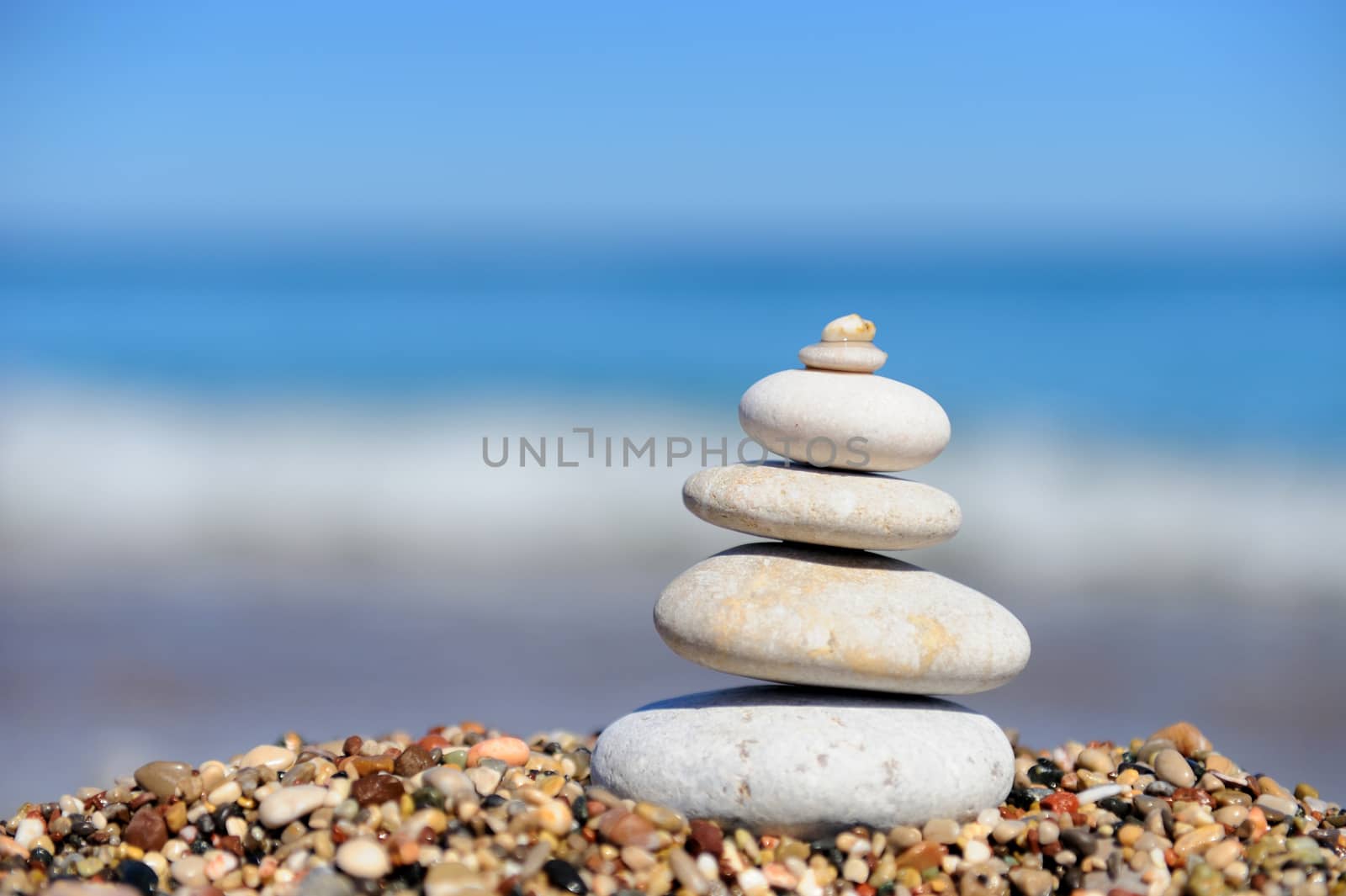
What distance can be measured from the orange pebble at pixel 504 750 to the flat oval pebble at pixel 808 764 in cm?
70

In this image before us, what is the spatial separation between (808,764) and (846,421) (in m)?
1.41

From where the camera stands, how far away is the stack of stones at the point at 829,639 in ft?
14.8

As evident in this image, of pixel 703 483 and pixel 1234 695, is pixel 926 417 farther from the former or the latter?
pixel 1234 695

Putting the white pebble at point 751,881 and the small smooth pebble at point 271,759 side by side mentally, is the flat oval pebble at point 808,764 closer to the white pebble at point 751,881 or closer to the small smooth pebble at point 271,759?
the white pebble at point 751,881

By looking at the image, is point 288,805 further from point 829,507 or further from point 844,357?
point 844,357

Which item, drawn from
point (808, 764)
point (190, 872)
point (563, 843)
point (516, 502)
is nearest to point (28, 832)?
point (190, 872)

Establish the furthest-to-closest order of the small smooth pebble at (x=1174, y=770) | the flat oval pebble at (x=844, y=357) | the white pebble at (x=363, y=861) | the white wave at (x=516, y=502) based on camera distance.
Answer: the white wave at (x=516, y=502), the small smooth pebble at (x=1174, y=770), the flat oval pebble at (x=844, y=357), the white pebble at (x=363, y=861)

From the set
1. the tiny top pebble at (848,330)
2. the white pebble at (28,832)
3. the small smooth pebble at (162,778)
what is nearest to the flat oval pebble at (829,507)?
the tiny top pebble at (848,330)

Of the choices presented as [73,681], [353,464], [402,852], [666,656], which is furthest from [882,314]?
[402,852]

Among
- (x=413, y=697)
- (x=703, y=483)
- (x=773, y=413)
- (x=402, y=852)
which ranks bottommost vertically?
(x=413, y=697)

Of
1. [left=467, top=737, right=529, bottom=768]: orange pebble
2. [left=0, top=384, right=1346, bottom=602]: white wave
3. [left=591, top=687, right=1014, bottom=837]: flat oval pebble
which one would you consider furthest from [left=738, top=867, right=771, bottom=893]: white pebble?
[left=0, top=384, right=1346, bottom=602]: white wave

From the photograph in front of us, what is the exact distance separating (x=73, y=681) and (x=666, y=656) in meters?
4.10

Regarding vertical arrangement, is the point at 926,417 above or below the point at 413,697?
above

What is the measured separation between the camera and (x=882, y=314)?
2080 centimetres
